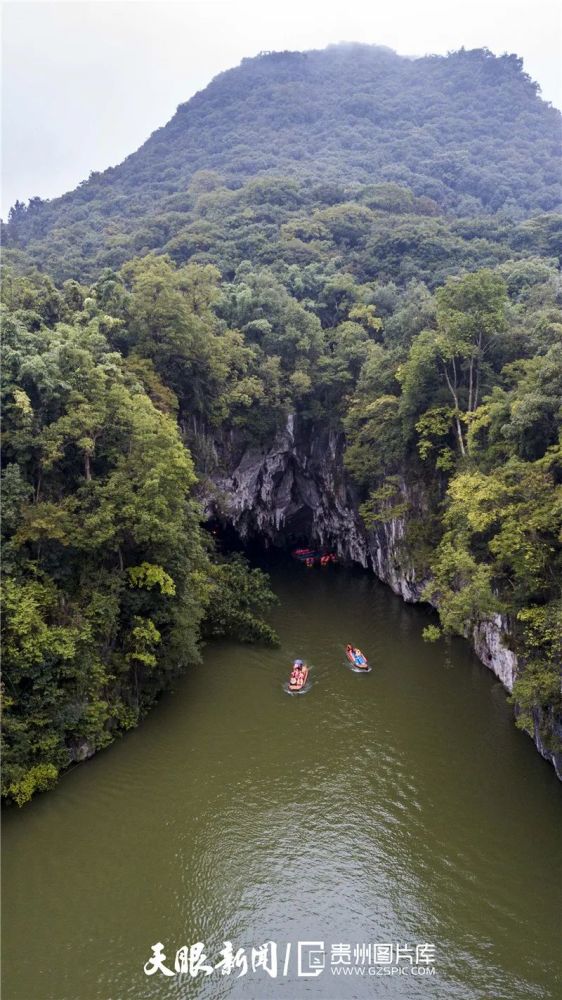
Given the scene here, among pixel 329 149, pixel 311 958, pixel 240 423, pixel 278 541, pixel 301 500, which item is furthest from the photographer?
pixel 329 149

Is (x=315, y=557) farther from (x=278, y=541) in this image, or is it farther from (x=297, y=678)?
(x=297, y=678)

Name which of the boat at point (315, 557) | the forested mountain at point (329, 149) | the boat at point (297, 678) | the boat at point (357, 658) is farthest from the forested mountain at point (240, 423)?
the forested mountain at point (329, 149)

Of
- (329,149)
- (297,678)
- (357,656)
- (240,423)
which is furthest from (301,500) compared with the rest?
(329,149)

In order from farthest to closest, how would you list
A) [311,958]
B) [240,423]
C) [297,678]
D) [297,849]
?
[240,423], [297,678], [297,849], [311,958]

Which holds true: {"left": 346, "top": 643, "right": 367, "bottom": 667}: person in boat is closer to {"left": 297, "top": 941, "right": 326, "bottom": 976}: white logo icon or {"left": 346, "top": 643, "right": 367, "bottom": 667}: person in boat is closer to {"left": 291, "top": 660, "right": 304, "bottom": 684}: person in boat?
{"left": 291, "top": 660, "right": 304, "bottom": 684}: person in boat

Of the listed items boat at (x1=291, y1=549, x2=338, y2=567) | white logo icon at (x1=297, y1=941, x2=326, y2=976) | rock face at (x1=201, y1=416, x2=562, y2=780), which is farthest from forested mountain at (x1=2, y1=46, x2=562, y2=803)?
white logo icon at (x1=297, y1=941, x2=326, y2=976)

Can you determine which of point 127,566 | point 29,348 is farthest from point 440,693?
point 29,348

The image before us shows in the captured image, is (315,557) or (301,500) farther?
(301,500)
